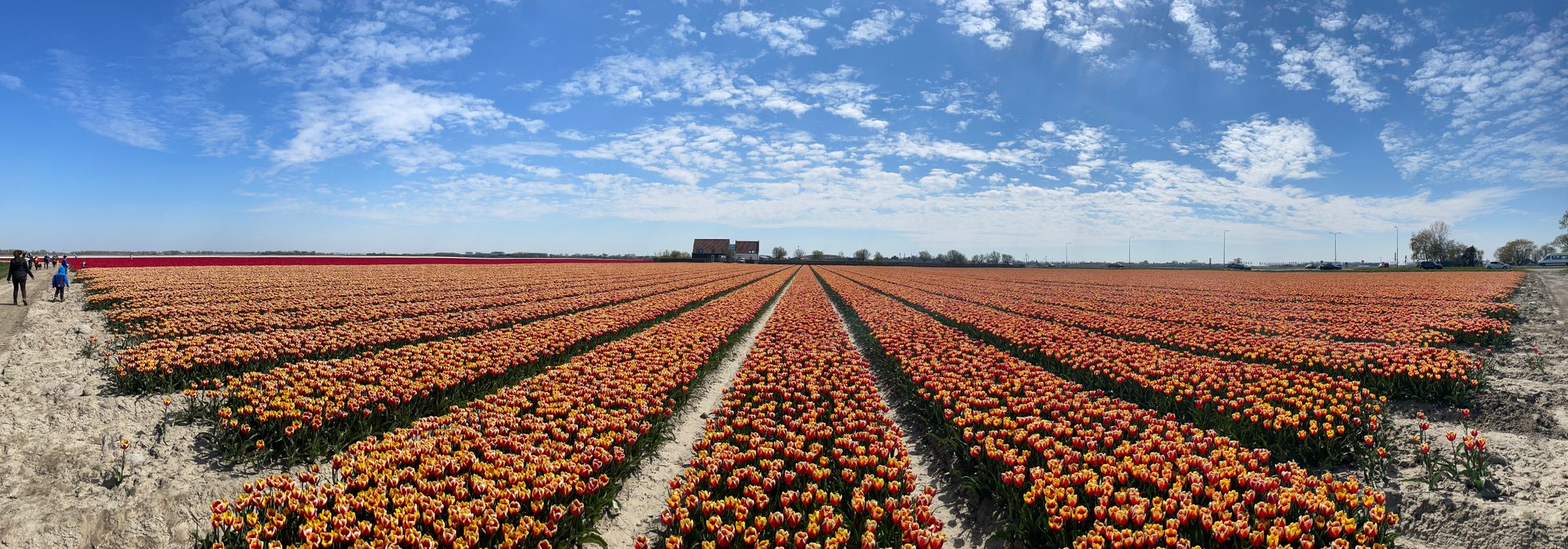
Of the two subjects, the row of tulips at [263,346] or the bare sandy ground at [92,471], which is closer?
the bare sandy ground at [92,471]

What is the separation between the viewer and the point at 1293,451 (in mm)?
6527

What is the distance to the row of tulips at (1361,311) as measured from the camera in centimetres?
1352

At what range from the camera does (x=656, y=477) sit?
21.3 ft

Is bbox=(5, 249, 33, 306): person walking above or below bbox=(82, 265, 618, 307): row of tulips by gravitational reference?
above

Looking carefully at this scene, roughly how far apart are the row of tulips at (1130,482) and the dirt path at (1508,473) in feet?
1.48

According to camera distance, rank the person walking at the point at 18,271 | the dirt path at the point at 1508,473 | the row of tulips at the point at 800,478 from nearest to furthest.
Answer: the row of tulips at the point at 800,478 < the dirt path at the point at 1508,473 < the person walking at the point at 18,271

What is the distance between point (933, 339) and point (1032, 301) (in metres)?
14.4

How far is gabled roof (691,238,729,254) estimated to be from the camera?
444 ft

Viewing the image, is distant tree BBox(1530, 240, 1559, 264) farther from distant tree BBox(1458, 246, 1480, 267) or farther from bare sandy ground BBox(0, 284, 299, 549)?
bare sandy ground BBox(0, 284, 299, 549)

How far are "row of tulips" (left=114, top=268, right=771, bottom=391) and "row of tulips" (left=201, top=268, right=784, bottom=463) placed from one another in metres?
0.70

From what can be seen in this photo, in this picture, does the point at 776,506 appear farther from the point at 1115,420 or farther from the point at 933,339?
the point at 933,339

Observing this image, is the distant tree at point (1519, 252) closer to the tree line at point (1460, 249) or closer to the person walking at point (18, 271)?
the tree line at point (1460, 249)

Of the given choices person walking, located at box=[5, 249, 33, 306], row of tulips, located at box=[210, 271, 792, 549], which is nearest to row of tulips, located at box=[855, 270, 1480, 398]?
row of tulips, located at box=[210, 271, 792, 549]

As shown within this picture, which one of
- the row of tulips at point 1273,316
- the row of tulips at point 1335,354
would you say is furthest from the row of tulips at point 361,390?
the row of tulips at point 1273,316
